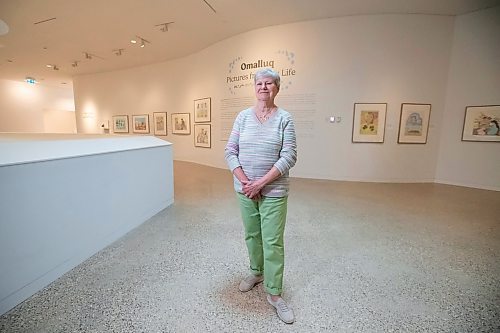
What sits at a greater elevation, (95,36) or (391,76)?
(95,36)

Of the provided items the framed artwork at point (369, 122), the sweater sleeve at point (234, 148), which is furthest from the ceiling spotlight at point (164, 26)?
the sweater sleeve at point (234, 148)

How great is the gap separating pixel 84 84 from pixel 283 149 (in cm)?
1397

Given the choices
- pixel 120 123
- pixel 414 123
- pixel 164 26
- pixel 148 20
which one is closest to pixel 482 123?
pixel 414 123

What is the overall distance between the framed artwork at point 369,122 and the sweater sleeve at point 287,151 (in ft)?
17.1

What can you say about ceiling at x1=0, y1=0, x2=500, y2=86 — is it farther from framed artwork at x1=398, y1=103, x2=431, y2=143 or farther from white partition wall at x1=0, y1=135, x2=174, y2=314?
white partition wall at x1=0, y1=135, x2=174, y2=314

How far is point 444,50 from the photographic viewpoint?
5688 mm

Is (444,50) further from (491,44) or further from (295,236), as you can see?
(295,236)

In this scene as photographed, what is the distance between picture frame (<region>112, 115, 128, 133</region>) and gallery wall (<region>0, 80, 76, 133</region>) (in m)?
6.32

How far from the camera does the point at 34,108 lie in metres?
13.7

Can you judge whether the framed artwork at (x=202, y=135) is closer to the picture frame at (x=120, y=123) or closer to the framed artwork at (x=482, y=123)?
the picture frame at (x=120, y=123)

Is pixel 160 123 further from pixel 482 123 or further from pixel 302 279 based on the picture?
pixel 482 123

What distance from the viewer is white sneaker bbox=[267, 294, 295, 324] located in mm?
1620

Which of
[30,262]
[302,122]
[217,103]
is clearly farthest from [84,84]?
[30,262]

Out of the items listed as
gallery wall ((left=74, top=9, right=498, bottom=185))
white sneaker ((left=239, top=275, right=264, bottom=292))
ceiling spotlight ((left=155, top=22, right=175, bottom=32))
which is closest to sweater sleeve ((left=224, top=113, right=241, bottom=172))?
white sneaker ((left=239, top=275, right=264, bottom=292))
